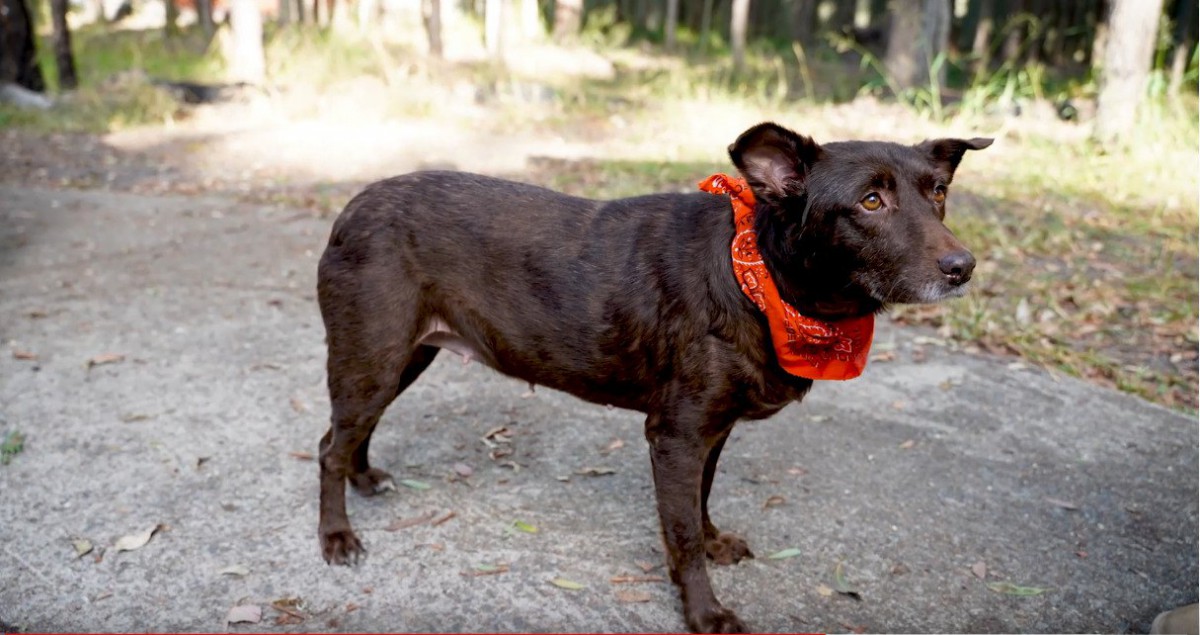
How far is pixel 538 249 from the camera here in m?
3.30

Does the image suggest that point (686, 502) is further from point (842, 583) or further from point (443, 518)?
point (443, 518)

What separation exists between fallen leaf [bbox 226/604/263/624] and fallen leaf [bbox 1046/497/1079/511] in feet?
10.7

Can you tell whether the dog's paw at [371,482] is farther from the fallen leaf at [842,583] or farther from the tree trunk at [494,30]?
the tree trunk at [494,30]

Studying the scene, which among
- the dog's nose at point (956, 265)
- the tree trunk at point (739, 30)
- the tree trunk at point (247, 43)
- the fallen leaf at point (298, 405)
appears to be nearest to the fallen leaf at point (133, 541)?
the fallen leaf at point (298, 405)

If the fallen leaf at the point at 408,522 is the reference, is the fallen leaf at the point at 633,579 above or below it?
above

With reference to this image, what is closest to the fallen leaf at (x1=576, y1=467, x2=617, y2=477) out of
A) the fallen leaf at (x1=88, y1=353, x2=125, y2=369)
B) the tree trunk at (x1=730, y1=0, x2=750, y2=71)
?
the fallen leaf at (x1=88, y1=353, x2=125, y2=369)

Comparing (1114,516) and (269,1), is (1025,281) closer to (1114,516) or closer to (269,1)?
(1114,516)

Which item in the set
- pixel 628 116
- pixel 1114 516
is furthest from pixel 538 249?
pixel 628 116

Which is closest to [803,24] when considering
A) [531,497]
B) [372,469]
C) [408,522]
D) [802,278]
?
[531,497]

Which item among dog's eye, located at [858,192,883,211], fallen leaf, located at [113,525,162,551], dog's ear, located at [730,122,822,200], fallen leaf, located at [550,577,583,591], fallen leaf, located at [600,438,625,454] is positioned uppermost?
dog's ear, located at [730,122,822,200]

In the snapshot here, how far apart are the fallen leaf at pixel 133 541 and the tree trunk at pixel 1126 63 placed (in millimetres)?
9813

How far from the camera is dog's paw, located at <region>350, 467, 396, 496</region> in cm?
403

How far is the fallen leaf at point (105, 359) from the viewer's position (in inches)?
205

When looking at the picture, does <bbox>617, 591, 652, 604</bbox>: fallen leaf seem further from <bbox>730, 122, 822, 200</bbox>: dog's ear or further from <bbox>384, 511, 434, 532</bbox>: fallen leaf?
<bbox>730, 122, 822, 200</bbox>: dog's ear
